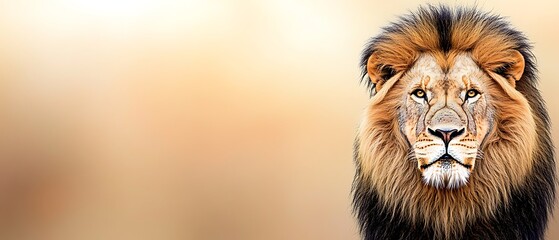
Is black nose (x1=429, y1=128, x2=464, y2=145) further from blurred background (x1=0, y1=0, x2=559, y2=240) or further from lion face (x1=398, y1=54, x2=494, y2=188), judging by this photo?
blurred background (x1=0, y1=0, x2=559, y2=240)

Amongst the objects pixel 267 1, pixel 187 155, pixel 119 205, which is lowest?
pixel 119 205

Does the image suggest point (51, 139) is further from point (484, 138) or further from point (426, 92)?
point (484, 138)

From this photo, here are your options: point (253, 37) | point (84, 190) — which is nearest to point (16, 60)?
point (84, 190)

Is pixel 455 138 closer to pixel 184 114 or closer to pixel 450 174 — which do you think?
pixel 450 174

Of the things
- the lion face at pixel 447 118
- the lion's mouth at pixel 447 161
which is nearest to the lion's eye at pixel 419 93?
the lion face at pixel 447 118

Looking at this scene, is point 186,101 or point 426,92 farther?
point 186,101

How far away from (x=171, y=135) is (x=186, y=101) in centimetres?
15

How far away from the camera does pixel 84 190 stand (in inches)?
Result: 98.9

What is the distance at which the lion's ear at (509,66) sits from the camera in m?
2.26

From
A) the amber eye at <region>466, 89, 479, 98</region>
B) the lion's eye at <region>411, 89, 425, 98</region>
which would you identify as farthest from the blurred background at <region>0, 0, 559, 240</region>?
the amber eye at <region>466, 89, 479, 98</region>

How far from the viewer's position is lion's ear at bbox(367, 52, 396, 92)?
7.73 feet

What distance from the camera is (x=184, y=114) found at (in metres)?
2.54

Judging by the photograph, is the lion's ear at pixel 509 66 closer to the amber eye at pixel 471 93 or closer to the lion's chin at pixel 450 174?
the amber eye at pixel 471 93

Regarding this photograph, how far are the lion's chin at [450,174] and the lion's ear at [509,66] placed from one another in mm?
366
